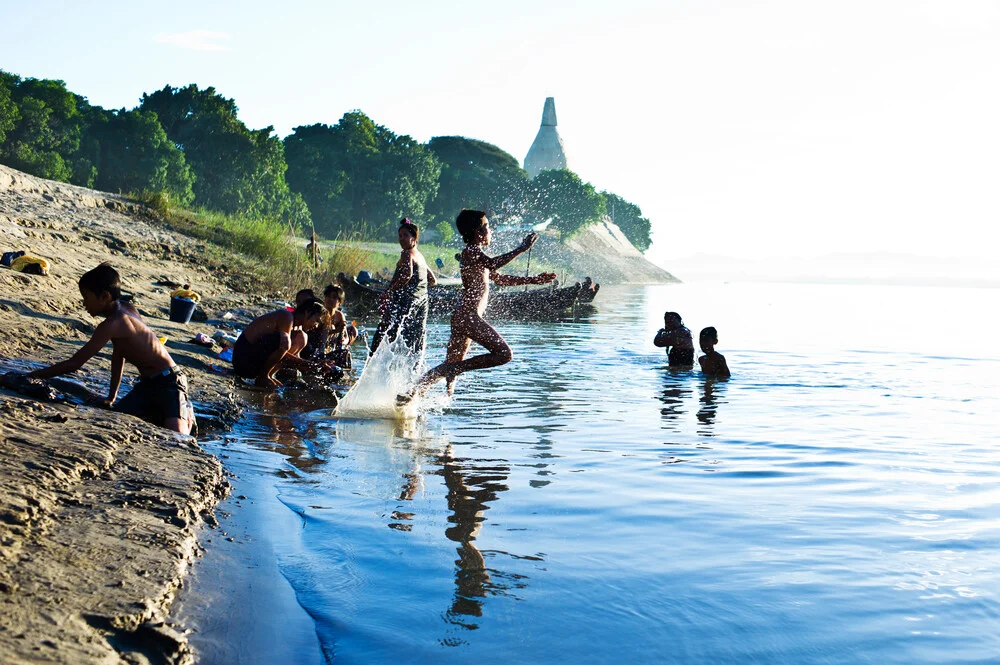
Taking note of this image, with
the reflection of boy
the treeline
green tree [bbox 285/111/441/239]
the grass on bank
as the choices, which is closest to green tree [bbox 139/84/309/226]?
the treeline

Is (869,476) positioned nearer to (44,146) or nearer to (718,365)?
(718,365)

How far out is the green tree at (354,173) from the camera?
66.5 m

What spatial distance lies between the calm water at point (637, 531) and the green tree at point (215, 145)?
160 ft

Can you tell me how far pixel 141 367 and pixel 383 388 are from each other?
329 cm

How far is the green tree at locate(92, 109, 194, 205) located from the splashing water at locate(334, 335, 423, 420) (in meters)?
42.6

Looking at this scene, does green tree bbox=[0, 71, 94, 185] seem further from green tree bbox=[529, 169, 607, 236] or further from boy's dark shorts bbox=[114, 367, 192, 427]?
green tree bbox=[529, 169, 607, 236]

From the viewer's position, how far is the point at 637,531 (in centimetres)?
490

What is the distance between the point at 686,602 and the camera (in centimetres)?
381

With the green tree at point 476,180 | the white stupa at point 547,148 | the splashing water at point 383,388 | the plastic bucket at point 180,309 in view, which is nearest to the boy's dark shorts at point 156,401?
the splashing water at point 383,388

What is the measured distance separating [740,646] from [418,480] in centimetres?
286

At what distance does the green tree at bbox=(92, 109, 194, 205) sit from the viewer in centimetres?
4859

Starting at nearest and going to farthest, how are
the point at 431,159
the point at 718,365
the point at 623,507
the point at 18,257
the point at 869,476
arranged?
the point at 623,507 → the point at 869,476 → the point at 18,257 → the point at 718,365 → the point at 431,159

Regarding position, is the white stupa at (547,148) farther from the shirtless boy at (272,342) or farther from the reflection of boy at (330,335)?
the shirtless boy at (272,342)

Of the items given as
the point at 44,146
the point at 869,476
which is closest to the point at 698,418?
the point at 869,476
